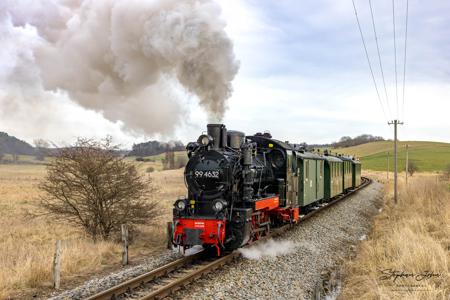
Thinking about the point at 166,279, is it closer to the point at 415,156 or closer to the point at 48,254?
the point at 48,254

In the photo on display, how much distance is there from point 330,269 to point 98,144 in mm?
6949

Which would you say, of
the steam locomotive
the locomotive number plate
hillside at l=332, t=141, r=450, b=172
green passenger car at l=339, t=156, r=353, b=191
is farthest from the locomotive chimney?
hillside at l=332, t=141, r=450, b=172

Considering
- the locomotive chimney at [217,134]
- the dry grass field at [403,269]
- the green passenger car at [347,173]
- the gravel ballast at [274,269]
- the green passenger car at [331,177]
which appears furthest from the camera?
the green passenger car at [347,173]

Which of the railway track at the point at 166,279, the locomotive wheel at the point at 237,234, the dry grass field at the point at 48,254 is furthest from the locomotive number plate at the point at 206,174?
the dry grass field at the point at 48,254

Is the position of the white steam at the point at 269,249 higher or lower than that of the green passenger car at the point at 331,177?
lower

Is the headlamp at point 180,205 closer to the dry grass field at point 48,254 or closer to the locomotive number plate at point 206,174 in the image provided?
→ the locomotive number plate at point 206,174

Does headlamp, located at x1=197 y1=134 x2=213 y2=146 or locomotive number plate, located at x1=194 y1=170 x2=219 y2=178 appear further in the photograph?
headlamp, located at x1=197 y1=134 x2=213 y2=146

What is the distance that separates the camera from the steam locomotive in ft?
31.9

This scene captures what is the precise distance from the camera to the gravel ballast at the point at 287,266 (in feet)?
25.7

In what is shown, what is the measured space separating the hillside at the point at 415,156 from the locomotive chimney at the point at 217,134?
60.5 m

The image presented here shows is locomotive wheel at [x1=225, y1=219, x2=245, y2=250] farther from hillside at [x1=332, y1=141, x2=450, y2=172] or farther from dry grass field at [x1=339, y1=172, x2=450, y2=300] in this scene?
hillside at [x1=332, y1=141, x2=450, y2=172]

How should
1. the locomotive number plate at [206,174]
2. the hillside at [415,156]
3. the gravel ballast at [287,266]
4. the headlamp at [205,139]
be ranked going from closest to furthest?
the gravel ballast at [287,266]
the locomotive number plate at [206,174]
the headlamp at [205,139]
the hillside at [415,156]

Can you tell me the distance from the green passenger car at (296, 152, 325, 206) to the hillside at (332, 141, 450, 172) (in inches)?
2031

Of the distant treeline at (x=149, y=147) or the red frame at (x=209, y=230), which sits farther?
the distant treeline at (x=149, y=147)
